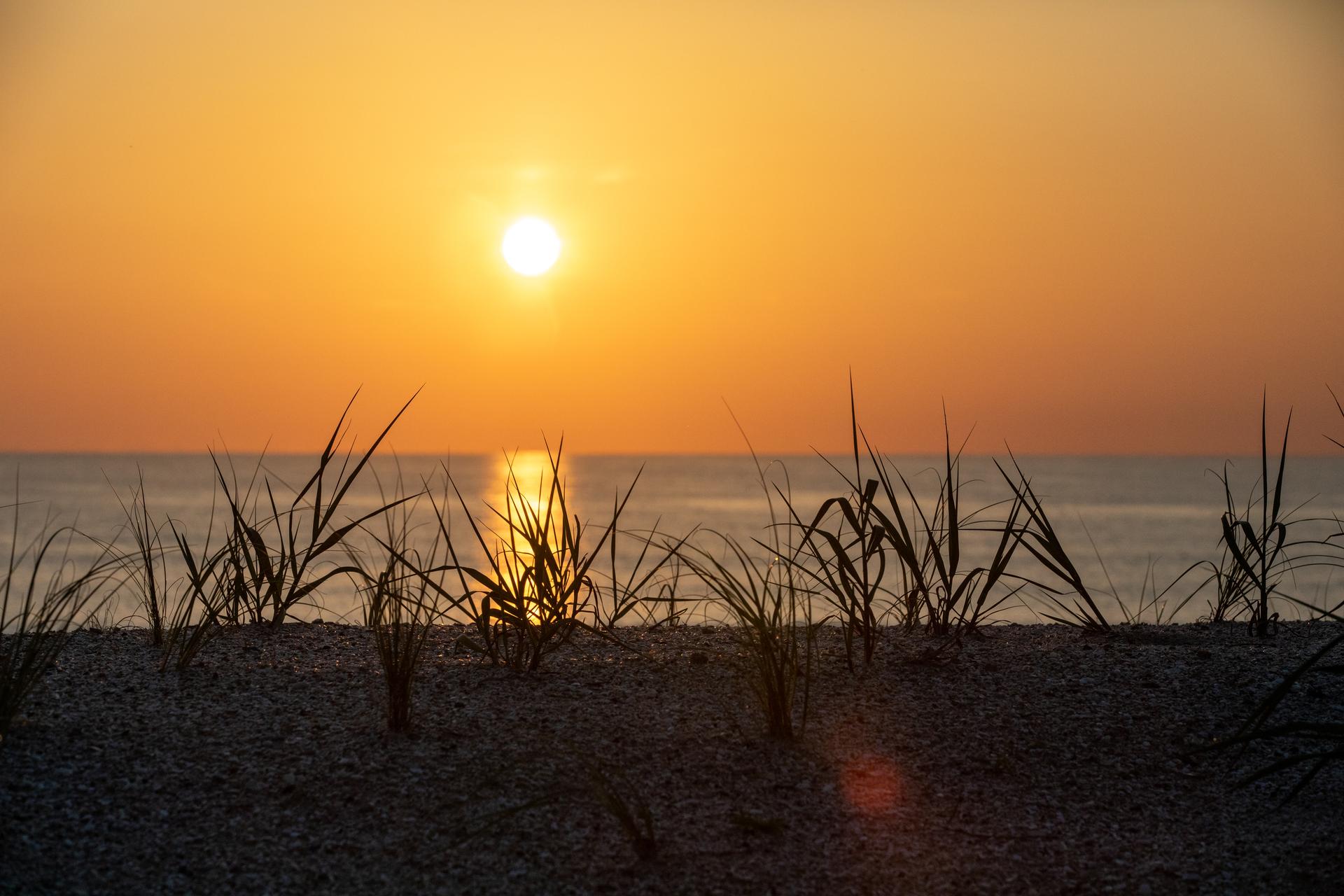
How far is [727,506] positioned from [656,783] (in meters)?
44.5

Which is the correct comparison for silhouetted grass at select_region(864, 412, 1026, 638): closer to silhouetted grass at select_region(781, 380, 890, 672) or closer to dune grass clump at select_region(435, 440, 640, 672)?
silhouetted grass at select_region(781, 380, 890, 672)

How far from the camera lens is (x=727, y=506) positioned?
1839 inches

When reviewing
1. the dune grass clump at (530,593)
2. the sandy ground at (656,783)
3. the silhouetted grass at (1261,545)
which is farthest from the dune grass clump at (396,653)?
the silhouetted grass at (1261,545)

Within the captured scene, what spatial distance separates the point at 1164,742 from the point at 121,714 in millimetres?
2602

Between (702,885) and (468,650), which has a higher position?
(468,650)

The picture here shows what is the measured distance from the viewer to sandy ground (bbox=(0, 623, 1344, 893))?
2068mm

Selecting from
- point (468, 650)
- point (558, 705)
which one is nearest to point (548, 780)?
point (558, 705)

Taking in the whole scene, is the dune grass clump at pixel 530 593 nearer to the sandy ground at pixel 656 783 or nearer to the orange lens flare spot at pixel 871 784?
the sandy ground at pixel 656 783

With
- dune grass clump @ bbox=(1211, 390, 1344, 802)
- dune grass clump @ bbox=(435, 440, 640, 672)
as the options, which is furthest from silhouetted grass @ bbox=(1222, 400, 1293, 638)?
dune grass clump @ bbox=(435, 440, 640, 672)

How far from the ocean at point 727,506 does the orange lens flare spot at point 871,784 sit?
0.63 m

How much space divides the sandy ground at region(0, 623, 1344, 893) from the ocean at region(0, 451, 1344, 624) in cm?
46

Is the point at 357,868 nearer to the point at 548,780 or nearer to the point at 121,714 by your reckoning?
the point at 548,780

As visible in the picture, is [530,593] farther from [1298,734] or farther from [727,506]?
[727,506]

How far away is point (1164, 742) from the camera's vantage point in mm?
2631
